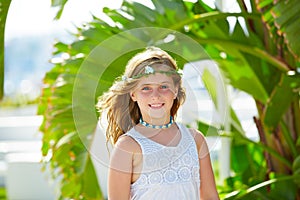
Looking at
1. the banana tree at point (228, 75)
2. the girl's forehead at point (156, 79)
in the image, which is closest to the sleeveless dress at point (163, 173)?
the girl's forehead at point (156, 79)

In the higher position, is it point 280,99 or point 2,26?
point 2,26

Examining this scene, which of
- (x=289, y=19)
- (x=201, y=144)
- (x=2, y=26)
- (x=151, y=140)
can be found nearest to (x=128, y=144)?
(x=151, y=140)

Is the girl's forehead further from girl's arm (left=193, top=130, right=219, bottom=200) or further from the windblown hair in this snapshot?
girl's arm (left=193, top=130, right=219, bottom=200)

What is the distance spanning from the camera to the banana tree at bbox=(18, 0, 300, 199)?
2174 millimetres

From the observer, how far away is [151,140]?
4.06 feet

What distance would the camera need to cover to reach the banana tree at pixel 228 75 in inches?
85.6

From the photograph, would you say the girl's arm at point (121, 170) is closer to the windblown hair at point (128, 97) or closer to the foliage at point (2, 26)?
the windblown hair at point (128, 97)

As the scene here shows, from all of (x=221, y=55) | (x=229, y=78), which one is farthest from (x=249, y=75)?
(x=221, y=55)

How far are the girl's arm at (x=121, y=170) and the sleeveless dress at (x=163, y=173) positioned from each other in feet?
0.06

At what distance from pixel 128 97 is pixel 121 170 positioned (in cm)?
14

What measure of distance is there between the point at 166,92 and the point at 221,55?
5.31 feet

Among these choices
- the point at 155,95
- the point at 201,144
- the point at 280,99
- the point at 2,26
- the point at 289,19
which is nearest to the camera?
the point at 155,95

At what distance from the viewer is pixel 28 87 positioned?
34.6 ft

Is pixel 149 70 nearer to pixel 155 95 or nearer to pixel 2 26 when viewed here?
pixel 155 95
